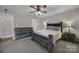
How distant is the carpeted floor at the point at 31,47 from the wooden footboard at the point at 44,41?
8cm

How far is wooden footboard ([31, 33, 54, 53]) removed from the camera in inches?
63.2

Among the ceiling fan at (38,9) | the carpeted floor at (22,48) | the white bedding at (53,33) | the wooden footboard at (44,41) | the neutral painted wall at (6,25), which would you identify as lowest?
the carpeted floor at (22,48)

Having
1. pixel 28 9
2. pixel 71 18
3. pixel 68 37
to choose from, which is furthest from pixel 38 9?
pixel 68 37

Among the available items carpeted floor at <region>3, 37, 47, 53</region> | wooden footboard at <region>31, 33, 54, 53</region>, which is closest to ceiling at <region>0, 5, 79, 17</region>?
wooden footboard at <region>31, 33, 54, 53</region>

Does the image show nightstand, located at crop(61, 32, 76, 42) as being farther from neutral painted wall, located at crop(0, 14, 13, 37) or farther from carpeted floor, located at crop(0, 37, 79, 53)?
neutral painted wall, located at crop(0, 14, 13, 37)

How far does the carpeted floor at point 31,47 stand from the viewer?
1.62m

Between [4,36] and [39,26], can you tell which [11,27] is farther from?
[39,26]

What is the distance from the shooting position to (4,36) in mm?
1645

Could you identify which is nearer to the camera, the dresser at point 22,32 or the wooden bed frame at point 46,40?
the wooden bed frame at point 46,40

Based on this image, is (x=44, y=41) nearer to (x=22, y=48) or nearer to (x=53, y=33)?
(x=53, y=33)

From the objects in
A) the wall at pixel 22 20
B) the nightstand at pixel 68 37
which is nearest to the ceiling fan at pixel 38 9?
the wall at pixel 22 20

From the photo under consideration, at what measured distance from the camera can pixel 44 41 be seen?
1.65 m

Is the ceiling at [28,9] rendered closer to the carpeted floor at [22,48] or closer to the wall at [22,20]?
the wall at [22,20]
